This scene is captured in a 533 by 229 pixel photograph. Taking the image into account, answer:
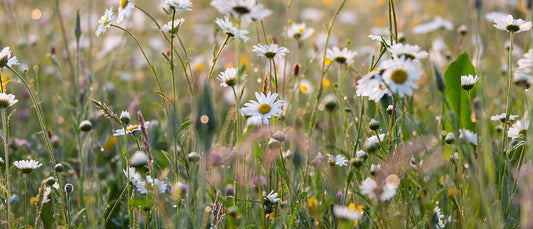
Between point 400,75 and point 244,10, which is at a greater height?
point 244,10

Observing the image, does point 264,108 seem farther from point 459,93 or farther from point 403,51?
point 459,93

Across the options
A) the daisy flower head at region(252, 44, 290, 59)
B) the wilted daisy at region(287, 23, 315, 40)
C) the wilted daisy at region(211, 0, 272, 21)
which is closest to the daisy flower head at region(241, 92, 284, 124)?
the daisy flower head at region(252, 44, 290, 59)

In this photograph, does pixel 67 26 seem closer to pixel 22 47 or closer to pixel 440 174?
pixel 22 47

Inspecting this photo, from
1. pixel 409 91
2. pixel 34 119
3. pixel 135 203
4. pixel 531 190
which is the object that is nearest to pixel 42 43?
pixel 34 119

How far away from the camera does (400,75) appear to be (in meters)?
0.87

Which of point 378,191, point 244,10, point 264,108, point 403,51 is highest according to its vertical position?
point 244,10

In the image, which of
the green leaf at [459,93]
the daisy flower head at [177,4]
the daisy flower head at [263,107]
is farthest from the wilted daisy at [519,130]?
the daisy flower head at [177,4]

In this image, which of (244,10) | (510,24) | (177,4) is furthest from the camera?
(510,24)

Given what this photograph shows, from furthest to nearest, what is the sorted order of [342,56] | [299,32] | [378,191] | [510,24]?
[299,32]
[342,56]
[510,24]
[378,191]

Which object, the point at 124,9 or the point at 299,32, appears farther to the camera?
the point at 299,32

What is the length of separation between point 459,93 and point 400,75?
67 centimetres

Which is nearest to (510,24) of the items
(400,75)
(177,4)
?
(400,75)

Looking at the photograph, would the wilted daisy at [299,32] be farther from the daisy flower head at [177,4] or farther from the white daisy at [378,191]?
the white daisy at [378,191]

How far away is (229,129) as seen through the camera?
140cm
